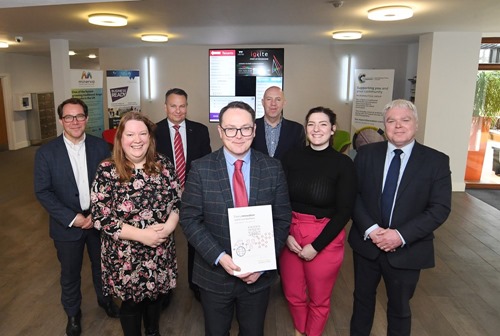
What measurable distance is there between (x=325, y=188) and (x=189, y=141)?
1.36 metres

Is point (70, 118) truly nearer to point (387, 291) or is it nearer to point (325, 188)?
point (325, 188)

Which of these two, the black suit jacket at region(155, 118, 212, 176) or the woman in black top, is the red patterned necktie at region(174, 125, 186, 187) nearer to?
the black suit jacket at region(155, 118, 212, 176)

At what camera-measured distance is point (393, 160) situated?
2.29 meters

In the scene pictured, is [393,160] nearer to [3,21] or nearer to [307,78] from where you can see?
[3,21]

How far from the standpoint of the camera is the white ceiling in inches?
178

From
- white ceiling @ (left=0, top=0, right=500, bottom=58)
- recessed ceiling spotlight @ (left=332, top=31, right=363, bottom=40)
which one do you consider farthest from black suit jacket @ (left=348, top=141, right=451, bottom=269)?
recessed ceiling spotlight @ (left=332, top=31, right=363, bottom=40)

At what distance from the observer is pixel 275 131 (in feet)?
11.0

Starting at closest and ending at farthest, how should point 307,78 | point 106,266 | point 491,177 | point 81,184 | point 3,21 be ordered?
point 106,266, point 81,184, point 3,21, point 491,177, point 307,78

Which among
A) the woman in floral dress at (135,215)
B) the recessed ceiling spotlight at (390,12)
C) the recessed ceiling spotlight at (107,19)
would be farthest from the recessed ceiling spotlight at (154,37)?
the woman in floral dress at (135,215)

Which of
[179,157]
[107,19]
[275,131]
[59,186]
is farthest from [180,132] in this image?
[107,19]

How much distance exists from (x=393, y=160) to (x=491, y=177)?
6.64 metres

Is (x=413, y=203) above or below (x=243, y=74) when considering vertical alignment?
below

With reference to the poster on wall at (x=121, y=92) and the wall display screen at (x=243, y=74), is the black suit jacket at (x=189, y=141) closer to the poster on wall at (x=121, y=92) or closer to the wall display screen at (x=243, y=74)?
the poster on wall at (x=121, y=92)

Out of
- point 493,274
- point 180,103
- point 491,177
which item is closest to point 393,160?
point 180,103
